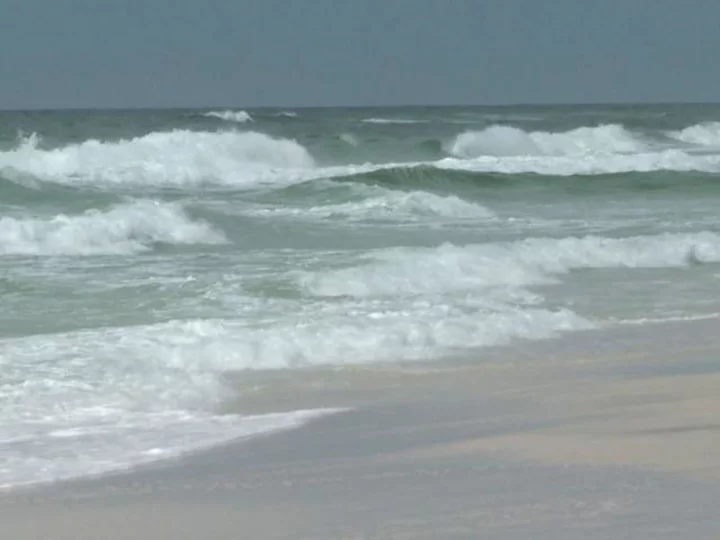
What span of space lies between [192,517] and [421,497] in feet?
2.35

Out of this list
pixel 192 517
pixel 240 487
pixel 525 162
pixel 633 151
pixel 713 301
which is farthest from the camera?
pixel 633 151

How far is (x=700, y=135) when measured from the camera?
46.1 metres

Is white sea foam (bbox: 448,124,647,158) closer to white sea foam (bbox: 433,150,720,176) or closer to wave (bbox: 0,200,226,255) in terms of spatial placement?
white sea foam (bbox: 433,150,720,176)

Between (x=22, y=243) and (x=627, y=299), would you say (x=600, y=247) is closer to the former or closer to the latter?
(x=627, y=299)

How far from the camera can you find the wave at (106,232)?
45.0 ft

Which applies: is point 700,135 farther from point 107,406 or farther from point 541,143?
point 107,406

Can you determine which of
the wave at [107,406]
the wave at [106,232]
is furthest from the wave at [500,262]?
the wave at [106,232]

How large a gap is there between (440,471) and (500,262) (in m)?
6.61

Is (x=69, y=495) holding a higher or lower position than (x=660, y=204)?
lower

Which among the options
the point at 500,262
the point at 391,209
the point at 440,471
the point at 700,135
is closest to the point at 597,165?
the point at 391,209

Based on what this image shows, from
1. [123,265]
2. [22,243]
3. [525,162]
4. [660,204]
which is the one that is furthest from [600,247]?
[525,162]

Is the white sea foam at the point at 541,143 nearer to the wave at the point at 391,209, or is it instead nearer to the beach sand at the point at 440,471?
the wave at the point at 391,209

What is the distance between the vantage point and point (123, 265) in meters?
12.2

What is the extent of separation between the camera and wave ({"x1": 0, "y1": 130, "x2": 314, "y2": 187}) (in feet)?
85.1
